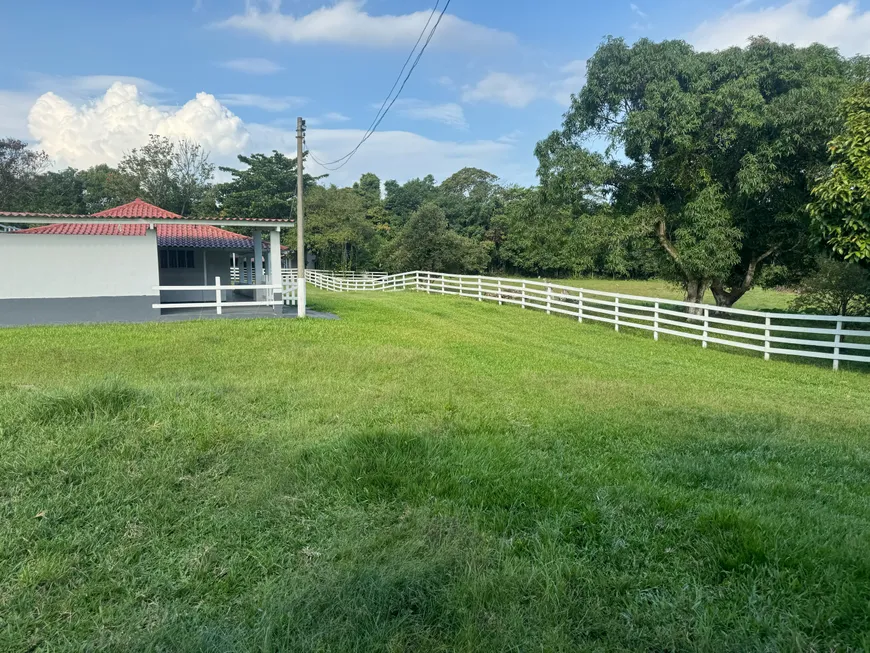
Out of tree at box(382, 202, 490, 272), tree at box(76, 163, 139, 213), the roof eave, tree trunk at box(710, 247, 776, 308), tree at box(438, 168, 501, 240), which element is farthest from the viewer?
tree at box(438, 168, 501, 240)

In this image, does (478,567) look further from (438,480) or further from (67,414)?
(67,414)

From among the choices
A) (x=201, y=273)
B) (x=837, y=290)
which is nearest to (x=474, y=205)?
(x=201, y=273)

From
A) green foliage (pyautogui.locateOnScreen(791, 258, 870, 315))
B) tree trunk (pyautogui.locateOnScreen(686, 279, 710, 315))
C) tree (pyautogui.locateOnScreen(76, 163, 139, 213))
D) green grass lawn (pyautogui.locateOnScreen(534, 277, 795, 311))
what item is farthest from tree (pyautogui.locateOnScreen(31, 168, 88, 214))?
green foliage (pyautogui.locateOnScreen(791, 258, 870, 315))

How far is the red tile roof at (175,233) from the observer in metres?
16.0

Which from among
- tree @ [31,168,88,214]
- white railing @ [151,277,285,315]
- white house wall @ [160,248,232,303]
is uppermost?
tree @ [31,168,88,214]

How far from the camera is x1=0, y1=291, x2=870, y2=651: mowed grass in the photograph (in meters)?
2.46

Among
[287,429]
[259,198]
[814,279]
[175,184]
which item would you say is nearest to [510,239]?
[259,198]

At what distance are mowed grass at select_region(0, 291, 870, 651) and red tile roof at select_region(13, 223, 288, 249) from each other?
419 inches

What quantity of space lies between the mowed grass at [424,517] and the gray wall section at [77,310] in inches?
293

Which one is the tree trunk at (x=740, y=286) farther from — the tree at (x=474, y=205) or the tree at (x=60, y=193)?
the tree at (x=60, y=193)

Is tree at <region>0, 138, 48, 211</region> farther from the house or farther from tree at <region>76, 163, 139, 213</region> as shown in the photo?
the house

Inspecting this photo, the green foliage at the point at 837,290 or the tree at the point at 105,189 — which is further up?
the tree at the point at 105,189

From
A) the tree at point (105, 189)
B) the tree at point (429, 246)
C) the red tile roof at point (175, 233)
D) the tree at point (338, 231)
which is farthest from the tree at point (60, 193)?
the red tile roof at point (175, 233)

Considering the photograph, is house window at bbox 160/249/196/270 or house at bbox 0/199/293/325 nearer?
→ house at bbox 0/199/293/325
